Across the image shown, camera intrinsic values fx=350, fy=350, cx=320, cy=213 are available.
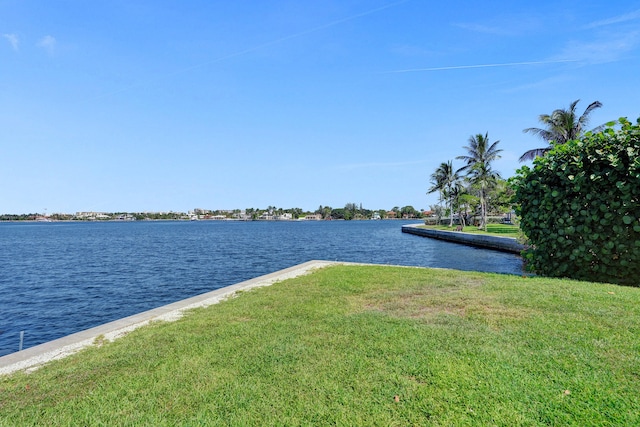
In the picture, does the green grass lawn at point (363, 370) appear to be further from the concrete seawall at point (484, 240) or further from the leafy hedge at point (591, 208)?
the concrete seawall at point (484, 240)

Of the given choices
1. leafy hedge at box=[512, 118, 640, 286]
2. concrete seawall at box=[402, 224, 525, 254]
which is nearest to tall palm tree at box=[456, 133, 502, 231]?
concrete seawall at box=[402, 224, 525, 254]

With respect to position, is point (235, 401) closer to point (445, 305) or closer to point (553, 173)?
point (445, 305)

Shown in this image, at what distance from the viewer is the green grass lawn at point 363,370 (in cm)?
289

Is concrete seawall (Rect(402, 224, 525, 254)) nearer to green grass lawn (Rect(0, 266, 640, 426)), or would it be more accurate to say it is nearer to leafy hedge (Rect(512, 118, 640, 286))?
leafy hedge (Rect(512, 118, 640, 286))

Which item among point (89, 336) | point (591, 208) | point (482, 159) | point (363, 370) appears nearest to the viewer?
point (363, 370)

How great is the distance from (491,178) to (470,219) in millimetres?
16152

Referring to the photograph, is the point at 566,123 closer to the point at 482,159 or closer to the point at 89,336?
the point at 482,159

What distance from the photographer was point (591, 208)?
8039 mm

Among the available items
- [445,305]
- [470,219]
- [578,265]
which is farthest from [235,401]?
[470,219]

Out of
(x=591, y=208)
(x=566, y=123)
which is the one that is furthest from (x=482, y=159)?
(x=591, y=208)

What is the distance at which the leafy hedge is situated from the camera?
24.7 feet

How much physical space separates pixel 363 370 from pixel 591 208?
7512mm

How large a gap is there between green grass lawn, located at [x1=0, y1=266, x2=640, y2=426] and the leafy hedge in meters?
2.36

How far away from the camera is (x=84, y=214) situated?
196 meters
